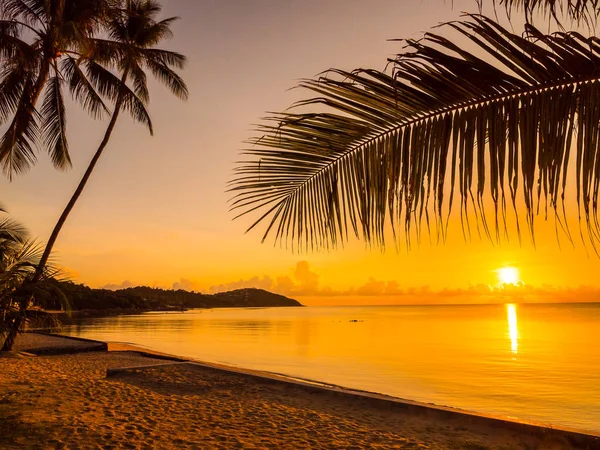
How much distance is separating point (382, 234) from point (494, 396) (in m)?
14.7

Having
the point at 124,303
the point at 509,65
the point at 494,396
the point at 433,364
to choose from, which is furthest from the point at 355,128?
the point at 124,303

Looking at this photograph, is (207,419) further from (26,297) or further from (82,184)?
(82,184)

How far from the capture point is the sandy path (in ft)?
17.4

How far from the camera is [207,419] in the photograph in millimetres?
6371

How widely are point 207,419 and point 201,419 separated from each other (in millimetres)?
78

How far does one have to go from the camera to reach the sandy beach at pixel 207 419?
532 centimetres

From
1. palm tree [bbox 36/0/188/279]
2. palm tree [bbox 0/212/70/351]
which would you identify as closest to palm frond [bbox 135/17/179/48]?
palm tree [bbox 36/0/188/279]

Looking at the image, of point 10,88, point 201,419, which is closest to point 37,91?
point 10,88

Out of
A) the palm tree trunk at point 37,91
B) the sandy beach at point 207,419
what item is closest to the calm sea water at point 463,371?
the sandy beach at point 207,419

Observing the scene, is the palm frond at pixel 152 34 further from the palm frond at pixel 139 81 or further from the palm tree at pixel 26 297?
the palm tree at pixel 26 297

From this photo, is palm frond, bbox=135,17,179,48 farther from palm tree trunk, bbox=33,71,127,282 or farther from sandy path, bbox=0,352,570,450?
sandy path, bbox=0,352,570,450

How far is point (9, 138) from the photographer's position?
13055mm

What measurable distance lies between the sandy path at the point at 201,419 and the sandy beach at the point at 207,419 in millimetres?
12

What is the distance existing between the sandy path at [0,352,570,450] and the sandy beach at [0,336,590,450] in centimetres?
1
